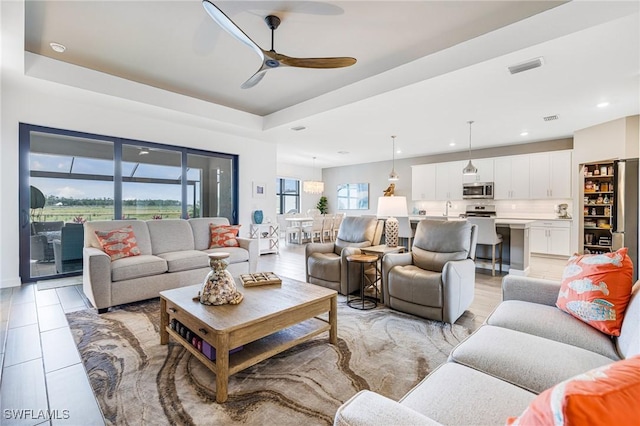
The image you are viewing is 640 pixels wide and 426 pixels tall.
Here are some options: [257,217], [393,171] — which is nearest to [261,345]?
[257,217]

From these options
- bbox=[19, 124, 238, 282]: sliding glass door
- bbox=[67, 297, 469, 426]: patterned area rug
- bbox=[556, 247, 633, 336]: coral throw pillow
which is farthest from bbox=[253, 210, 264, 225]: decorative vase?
bbox=[556, 247, 633, 336]: coral throw pillow

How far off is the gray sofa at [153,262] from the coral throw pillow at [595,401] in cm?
364

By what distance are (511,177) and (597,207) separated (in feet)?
5.56

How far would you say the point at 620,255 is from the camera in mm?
1659

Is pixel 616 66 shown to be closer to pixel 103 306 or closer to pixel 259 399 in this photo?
pixel 259 399

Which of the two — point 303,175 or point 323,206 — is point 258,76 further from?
point 323,206

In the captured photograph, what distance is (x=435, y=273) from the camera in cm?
300

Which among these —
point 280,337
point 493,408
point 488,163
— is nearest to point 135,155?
point 280,337

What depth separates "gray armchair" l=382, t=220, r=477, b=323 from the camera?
2762 millimetres

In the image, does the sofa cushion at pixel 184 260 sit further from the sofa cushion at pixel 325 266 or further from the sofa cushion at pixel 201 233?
the sofa cushion at pixel 325 266

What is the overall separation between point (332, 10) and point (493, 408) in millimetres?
3066

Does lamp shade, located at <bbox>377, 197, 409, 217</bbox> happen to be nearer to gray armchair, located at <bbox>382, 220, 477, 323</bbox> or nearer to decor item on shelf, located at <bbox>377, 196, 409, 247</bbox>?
decor item on shelf, located at <bbox>377, 196, 409, 247</bbox>

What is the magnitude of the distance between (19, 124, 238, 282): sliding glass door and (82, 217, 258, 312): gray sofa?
1244 millimetres

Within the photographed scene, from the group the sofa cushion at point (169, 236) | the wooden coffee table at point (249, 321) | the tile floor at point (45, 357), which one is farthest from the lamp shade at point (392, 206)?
the sofa cushion at point (169, 236)
